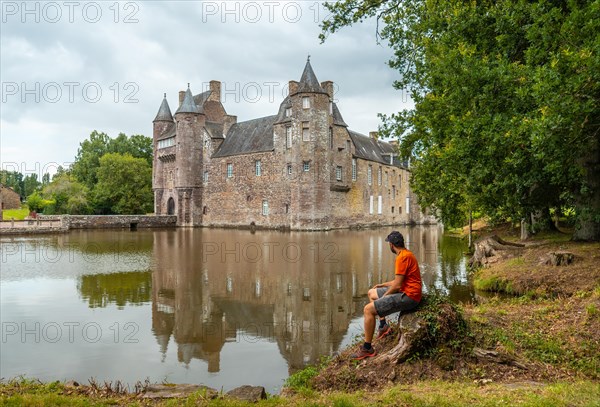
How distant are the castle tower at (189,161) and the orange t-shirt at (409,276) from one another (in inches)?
1748

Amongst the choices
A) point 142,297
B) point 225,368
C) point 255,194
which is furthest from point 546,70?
point 255,194

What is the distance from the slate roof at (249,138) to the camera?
45.3m

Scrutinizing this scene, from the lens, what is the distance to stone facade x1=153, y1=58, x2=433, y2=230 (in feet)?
133

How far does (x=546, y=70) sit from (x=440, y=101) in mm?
3929

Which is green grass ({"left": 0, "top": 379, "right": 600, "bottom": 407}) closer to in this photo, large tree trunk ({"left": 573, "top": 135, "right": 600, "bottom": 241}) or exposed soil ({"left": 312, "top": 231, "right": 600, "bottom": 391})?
exposed soil ({"left": 312, "top": 231, "right": 600, "bottom": 391})

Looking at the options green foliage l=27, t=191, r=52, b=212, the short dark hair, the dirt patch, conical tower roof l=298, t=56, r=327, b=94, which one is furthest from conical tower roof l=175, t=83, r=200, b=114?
the short dark hair

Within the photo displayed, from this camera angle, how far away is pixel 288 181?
1665 inches

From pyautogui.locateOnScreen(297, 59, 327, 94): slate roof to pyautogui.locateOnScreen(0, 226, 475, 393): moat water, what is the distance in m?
24.1

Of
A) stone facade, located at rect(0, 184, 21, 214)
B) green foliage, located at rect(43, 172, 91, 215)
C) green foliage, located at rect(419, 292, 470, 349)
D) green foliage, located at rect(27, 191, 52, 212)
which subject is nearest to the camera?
green foliage, located at rect(419, 292, 470, 349)

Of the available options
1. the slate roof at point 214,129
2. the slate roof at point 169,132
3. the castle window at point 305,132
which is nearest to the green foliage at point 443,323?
the castle window at point 305,132

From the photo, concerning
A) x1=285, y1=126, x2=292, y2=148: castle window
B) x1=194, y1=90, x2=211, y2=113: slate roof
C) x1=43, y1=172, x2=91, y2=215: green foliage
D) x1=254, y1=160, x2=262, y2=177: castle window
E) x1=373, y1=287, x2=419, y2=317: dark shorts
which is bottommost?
x1=373, y1=287, x2=419, y2=317: dark shorts

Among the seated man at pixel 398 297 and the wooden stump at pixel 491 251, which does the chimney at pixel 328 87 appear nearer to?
the wooden stump at pixel 491 251

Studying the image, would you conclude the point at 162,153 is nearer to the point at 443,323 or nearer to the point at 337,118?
the point at 337,118

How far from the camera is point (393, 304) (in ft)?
18.6
